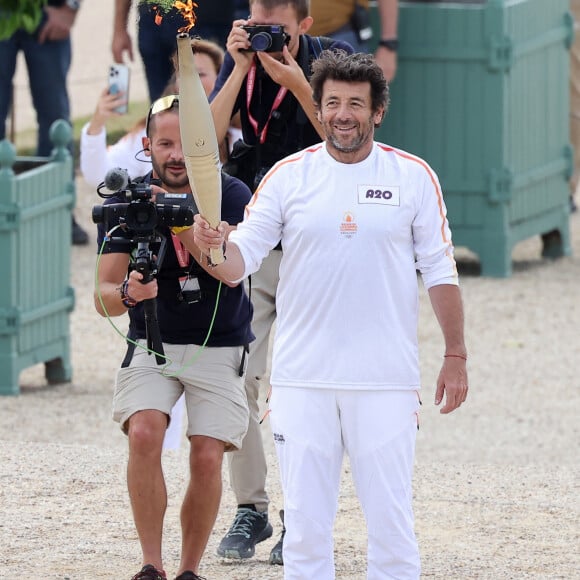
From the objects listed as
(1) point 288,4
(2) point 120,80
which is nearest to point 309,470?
(1) point 288,4

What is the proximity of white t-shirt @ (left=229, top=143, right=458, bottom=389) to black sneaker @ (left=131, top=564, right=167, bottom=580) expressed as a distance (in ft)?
2.59

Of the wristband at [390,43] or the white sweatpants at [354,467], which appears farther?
the wristband at [390,43]

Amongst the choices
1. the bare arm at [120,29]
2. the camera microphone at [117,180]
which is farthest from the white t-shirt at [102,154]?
the camera microphone at [117,180]

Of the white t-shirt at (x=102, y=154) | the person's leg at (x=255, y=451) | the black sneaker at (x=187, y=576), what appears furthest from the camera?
the white t-shirt at (x=102, y=154)

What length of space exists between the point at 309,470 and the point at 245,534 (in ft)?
3.93

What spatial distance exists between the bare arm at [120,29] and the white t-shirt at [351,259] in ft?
8.60

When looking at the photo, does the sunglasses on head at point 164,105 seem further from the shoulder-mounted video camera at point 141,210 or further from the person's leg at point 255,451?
the person's leg at point 255,451

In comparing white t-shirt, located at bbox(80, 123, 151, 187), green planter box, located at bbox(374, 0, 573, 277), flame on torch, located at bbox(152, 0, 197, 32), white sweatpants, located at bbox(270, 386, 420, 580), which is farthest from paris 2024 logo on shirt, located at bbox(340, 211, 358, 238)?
green planter box, located at bbox(374, 0, 573, 277)

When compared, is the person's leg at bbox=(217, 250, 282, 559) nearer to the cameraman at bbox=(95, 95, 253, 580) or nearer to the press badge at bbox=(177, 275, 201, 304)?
the cameraman at bbox=(95, 95, 253, 580)

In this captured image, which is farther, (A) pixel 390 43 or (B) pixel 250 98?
(A) pixel 390 43

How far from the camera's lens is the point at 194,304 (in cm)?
522

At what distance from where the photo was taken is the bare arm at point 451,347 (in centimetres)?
464

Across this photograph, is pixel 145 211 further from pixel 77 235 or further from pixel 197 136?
pixel 77 235

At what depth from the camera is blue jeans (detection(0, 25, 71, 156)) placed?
11.6 meters
